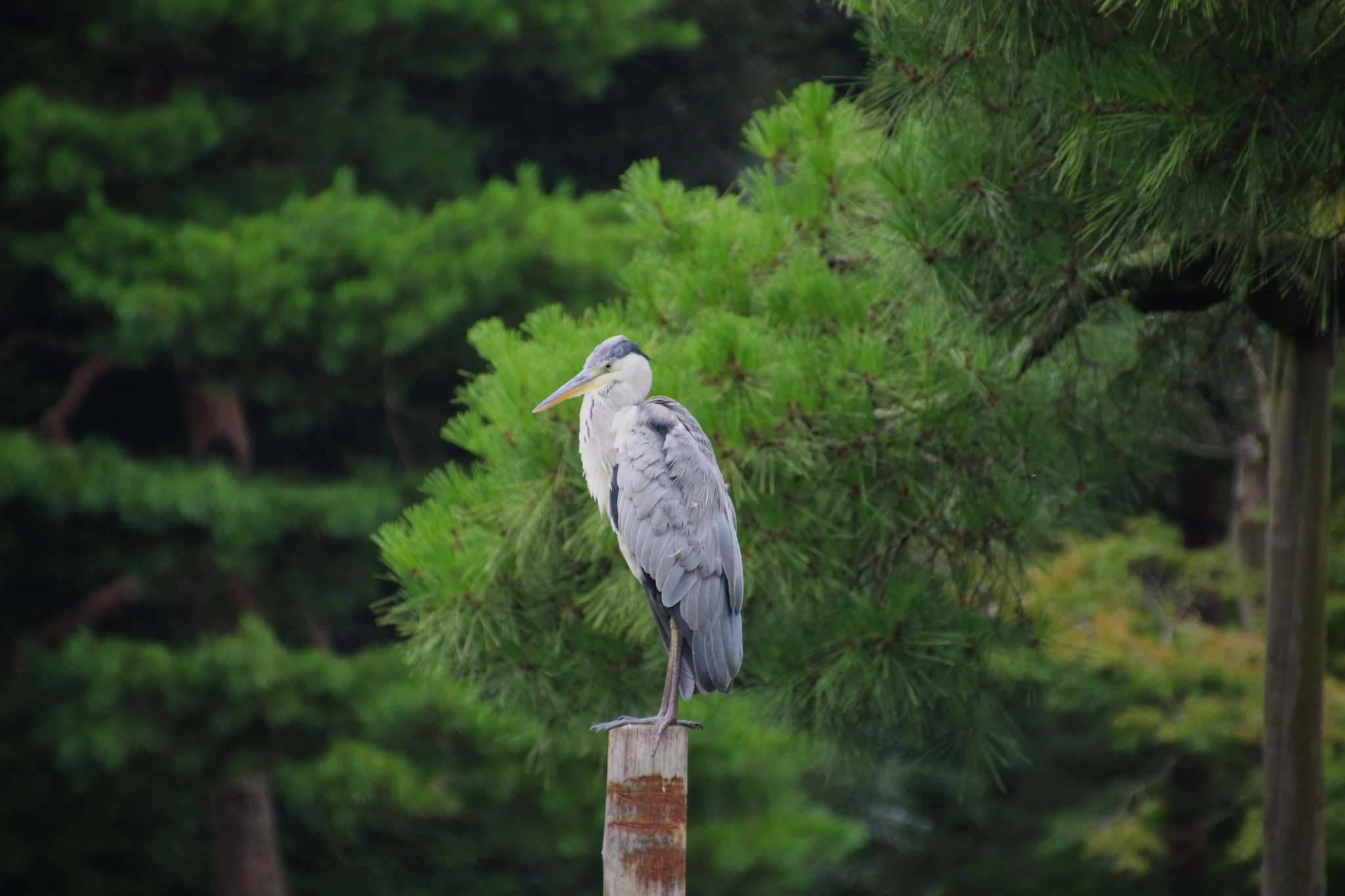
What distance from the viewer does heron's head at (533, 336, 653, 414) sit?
304cm

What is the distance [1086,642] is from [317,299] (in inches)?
135

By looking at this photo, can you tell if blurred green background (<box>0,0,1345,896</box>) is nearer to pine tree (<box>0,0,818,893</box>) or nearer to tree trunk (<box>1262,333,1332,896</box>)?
pine tree (<box>0,0,818,893</box>)

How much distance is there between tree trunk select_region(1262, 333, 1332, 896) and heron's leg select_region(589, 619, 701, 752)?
1334mm

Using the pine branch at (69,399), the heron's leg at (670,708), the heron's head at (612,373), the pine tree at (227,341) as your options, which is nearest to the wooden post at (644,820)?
the heron's leg at (670,708)

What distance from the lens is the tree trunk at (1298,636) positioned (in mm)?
3170

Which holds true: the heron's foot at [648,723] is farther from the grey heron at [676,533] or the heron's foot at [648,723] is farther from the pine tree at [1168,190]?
the pine tree at [1168,190]

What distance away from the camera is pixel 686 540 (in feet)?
9.12

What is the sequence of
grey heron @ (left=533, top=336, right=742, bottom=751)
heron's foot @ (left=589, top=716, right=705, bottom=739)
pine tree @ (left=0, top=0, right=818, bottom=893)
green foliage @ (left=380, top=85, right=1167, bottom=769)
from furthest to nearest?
pine tree @ (left=0, top=0, right=818, bottom=893) < green foliage @ (left=380, top=85, right=1167, bottom=769) < grey heron @ (left=533, top=336, right=742, bottom=751) < heron's foot @ (left=589, top=716, right=705, bottom=739)

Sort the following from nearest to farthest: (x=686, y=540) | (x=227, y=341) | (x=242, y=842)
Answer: (x=686, y=540) < (x=227, y=341) < (x=242, y=842)

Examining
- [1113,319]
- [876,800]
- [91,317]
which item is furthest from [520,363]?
[876,800]

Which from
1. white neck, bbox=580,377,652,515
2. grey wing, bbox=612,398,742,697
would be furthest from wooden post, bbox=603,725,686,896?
white neck, bbox=580,377,652,515

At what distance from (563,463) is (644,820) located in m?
1.09

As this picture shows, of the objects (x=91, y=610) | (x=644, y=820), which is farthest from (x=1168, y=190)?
(x=91, y=610)

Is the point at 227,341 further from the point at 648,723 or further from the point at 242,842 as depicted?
the point at 648,723
